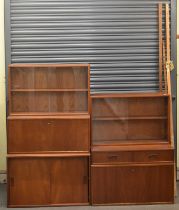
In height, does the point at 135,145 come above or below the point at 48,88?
below

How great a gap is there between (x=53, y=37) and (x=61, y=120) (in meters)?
1.16

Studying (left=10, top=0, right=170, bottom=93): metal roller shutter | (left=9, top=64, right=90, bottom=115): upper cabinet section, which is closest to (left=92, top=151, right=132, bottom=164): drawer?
(left=9, top=64, right=90, bottom=115): upper cabinet section

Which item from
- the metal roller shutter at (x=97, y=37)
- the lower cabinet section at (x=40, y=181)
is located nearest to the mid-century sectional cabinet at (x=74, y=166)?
the lower cabinet section at (x=40, y=181)

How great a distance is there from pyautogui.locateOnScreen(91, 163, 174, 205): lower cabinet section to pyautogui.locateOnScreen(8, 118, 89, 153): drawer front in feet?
1.24

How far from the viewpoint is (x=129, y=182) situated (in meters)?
4.09

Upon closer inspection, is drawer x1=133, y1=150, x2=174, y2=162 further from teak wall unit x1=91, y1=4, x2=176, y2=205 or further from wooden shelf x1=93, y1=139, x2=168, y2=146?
wooden shelf x1=93, y1=139, x2=168, y2=146

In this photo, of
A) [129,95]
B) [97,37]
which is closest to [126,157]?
[129,95]

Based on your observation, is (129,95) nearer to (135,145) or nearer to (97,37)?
(135,145)

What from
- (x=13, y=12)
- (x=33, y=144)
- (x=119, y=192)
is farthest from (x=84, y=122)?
(x=13, y=12)

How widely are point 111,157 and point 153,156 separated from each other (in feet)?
1.54

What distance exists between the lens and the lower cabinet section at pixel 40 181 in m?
4.11

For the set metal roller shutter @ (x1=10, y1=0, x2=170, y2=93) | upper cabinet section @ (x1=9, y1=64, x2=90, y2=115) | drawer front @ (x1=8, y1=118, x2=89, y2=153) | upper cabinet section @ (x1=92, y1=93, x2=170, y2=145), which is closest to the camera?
drawer front @ (x1=8, y1=118, x2=89, y2=153)

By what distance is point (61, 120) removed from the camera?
410cm

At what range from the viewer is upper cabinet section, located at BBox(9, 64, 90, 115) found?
14.0 feet
